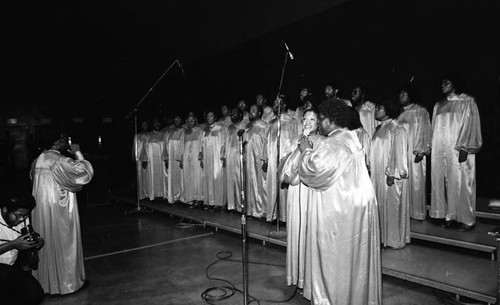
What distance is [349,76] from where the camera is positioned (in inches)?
302

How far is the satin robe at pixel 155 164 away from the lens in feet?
32.0

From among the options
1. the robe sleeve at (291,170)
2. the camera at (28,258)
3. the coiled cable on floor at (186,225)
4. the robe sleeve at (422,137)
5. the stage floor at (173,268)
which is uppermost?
the robe sleeve at (422,137)

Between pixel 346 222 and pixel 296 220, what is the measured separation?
925 millimetres

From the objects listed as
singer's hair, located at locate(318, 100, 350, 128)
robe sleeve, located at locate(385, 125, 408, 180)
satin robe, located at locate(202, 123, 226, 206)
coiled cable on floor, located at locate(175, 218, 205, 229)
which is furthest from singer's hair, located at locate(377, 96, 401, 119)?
coiled cable on floor, located at locate(175, 218, 205, 229)

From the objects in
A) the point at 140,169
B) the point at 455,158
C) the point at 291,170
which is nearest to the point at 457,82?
the point at 455,158

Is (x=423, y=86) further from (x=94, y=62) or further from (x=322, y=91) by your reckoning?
(x=94, y=62)

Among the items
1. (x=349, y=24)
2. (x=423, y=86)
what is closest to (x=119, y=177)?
(x=349, y=24)

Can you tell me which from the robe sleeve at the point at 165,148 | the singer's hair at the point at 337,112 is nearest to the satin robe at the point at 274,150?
the singer's hair at the point at 337,112

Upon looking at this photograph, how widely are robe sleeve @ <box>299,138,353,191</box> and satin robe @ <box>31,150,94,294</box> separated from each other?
99.5 inches

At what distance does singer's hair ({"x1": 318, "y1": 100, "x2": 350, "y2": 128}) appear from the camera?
333 cm

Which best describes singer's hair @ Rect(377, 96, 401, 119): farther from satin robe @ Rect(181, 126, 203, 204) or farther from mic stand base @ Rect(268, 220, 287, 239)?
satin robe @ Rect(181, 126, 203, 204)

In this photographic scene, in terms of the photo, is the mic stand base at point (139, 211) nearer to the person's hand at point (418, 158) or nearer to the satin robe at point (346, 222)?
the person's hand at point (418, 158)

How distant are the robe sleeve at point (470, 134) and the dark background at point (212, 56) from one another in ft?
3.81

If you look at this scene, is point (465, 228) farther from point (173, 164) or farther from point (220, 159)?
point (173, 164)
